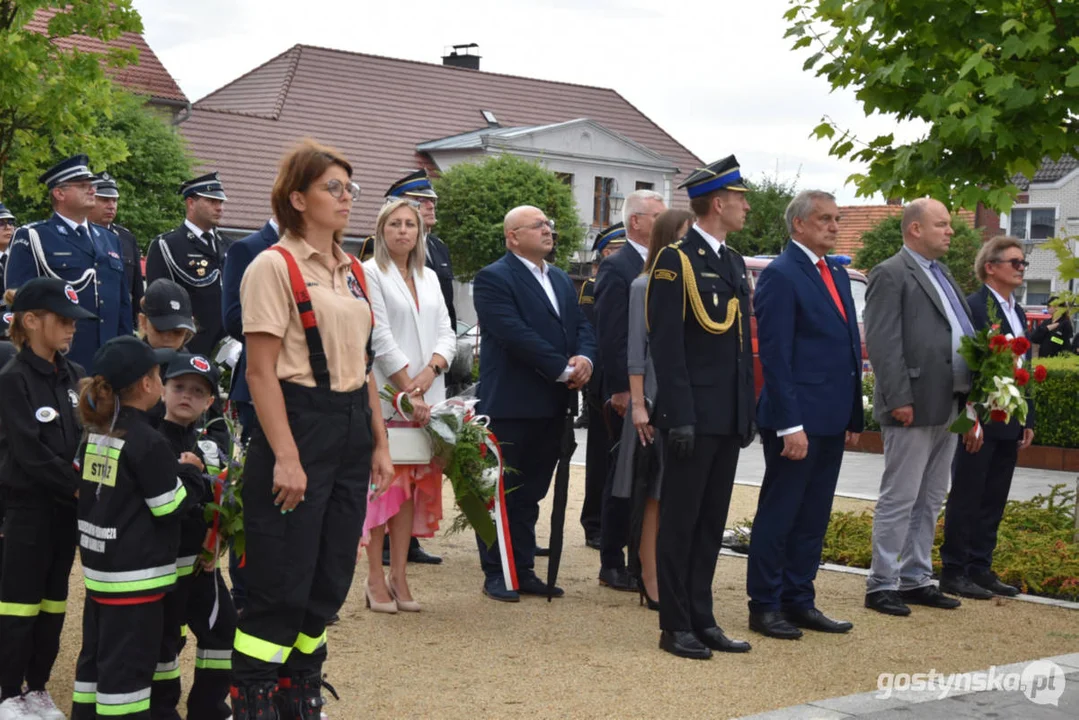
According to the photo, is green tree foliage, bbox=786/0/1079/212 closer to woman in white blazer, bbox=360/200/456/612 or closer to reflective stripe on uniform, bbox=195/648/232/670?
woman in white blazer, bbox=360/200/456/612

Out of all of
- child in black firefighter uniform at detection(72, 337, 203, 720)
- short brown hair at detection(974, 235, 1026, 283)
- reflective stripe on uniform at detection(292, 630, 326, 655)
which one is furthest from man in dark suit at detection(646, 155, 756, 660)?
short brown hair at detection(974, 235, 1026, 283)

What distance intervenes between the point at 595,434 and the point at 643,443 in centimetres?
202

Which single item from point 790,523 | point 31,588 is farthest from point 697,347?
point 31,588

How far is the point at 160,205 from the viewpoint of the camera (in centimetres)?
3366

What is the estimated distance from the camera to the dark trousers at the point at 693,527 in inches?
270

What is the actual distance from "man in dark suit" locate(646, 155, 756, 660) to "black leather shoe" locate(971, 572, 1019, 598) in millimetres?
2647

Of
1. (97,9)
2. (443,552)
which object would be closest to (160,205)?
(97,9)

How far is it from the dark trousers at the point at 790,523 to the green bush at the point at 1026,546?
6.30 feet

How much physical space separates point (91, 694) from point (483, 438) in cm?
292

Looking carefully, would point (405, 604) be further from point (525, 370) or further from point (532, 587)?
point (525, 370)

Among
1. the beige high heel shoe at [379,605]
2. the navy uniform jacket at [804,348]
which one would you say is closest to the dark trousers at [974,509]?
the navy uniform jacket at [804,348]

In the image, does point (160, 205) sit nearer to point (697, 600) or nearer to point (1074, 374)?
point (1074, 374)

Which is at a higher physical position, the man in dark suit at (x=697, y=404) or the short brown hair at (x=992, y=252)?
the short brown hair at (x=992, y=252)

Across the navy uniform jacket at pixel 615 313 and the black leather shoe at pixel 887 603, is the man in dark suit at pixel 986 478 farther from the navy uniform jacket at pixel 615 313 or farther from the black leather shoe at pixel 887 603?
the navy uniform jacket at pixel 615 313
